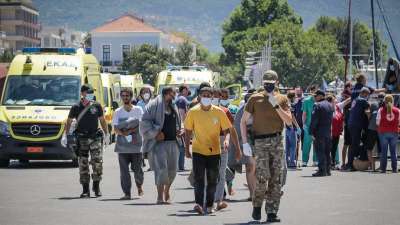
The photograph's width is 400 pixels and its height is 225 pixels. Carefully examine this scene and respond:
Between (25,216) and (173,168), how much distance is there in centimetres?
300

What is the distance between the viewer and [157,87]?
3847 centimetres

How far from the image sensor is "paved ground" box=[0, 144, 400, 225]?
15.6 m

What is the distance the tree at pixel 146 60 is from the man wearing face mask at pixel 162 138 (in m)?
107

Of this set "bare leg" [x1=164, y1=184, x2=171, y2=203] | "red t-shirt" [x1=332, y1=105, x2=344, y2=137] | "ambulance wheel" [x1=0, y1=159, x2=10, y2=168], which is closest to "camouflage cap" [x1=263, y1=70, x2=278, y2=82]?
"bare leg" [x1=164, y1=184, x2=171, y2=203]

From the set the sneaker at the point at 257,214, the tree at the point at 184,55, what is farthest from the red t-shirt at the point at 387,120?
the tree at the point at 184,55

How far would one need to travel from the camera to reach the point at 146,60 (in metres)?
128

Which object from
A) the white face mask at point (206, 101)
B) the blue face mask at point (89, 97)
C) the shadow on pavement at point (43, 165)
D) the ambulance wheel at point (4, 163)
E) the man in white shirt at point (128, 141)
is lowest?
the shadow on pavement at point (43, 165)

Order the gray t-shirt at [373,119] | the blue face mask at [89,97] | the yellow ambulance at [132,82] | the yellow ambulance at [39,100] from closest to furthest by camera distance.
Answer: the blue face mask at [89,97] → the gray t-shirt at [373,119] → the yellow ambulance at [39,100] → the yellow ambulance at [132,82]

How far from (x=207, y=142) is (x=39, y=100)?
11.6m

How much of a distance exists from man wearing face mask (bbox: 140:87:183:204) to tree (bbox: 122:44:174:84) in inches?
4225

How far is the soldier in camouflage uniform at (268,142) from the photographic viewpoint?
15180 mm

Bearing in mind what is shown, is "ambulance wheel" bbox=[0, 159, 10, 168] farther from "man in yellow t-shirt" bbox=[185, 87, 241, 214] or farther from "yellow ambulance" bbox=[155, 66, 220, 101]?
"man in yellow t-shirt" bbox=[185, 87, 241, 214]

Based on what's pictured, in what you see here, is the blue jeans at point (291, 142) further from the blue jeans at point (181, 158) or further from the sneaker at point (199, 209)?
the sneaker at point (199, 209)

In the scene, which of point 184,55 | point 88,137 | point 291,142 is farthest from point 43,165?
point 184,55
